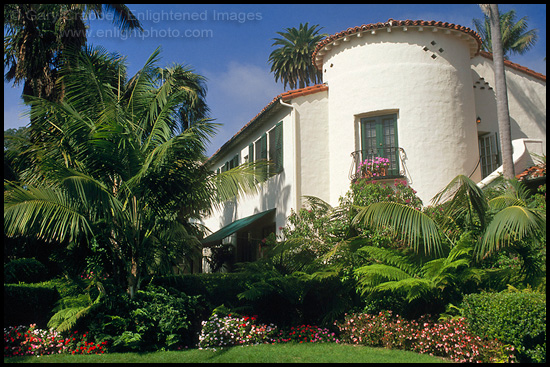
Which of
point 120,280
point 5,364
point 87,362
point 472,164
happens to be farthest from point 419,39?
point 5,364

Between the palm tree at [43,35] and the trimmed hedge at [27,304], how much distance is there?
6251 mm

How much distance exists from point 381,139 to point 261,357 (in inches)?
309

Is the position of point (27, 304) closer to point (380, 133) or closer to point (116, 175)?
point (116, 175)

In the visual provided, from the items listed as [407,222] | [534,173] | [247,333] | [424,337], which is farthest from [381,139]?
[247,333]

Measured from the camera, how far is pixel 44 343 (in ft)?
31.9

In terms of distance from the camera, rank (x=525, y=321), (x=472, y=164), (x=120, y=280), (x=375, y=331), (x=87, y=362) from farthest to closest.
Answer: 1. (x=472, y=164)
2. (x=120, y=280)
3. (x=375, y=331)
4. (x=87, y=362)
5. (x=525, y=321)

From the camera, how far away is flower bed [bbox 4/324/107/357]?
31.5 feet

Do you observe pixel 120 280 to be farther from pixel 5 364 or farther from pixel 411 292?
pixel 411 292


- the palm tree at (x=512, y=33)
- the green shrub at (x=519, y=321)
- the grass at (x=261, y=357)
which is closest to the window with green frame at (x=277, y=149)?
the grass at (x=261, y=357)

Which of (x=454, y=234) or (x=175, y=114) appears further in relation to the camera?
(x=175, y=114)

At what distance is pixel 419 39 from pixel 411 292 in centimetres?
833

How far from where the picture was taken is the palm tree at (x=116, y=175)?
371 inches

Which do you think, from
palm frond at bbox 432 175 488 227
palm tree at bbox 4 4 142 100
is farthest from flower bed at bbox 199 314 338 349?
palm tree at bbox 4 4 142 100

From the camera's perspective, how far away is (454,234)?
1053 centimetres
